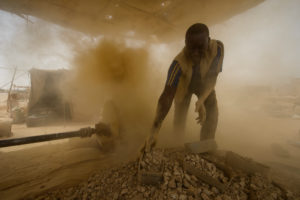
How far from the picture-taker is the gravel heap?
1277 mm

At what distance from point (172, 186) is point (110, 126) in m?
1.98

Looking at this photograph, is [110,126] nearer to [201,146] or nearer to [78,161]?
[78,161]

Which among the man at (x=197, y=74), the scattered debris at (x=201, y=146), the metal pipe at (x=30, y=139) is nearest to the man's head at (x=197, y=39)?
the man at (x=197, y=74)

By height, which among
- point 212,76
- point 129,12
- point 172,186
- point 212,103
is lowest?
point 172,186

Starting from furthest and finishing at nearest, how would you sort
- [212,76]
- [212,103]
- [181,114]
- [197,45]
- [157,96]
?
[157,96]
[181,114]
[212,103]
[212,76]
[197,45]

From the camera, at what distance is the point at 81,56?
5.10m

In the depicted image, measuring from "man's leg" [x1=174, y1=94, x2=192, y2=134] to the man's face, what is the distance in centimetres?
102

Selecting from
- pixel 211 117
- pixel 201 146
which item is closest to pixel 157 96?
pixel 211 117

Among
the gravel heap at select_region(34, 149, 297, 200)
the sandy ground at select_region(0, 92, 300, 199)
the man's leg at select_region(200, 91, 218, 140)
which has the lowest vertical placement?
the sandy ground at select_region(0, 92, 300, 199)

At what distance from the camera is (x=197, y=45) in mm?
1937

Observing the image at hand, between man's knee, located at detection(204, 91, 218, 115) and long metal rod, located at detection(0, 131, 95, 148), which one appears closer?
long metal rod, located at detection(0, 131, 95, 148)

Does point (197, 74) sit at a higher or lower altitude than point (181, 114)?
higher

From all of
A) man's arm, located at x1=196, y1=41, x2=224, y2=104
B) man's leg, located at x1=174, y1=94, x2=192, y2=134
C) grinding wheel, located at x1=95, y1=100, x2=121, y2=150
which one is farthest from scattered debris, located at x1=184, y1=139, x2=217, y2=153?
grinding wheel, located at x1=95, y1=100, x2=121, y2=150

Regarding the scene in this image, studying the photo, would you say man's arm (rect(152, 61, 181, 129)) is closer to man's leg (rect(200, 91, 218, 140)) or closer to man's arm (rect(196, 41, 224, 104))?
man's arm (rect(196, 41, 224, 104))
